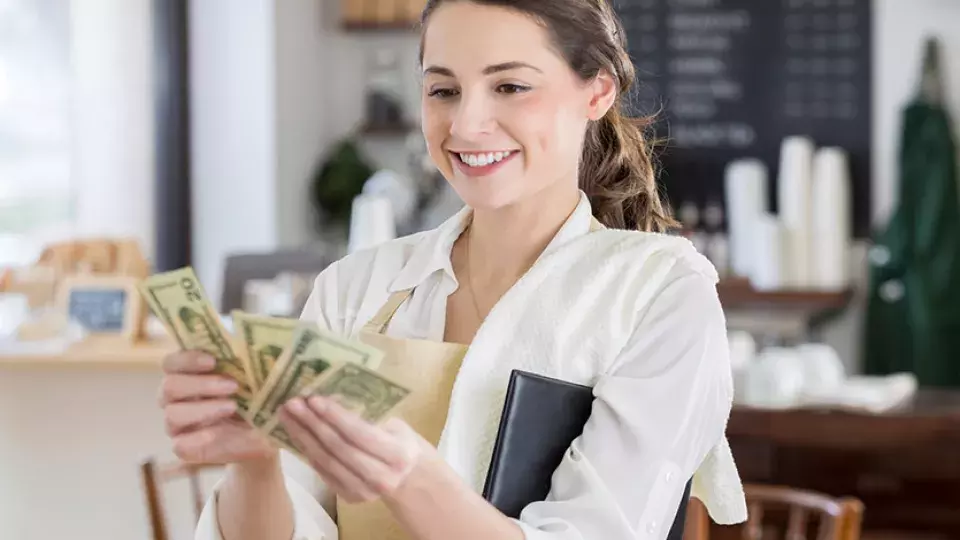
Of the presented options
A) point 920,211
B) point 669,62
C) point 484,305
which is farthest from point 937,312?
point 484,305

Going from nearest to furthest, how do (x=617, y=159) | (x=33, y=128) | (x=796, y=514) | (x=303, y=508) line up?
1. (x=303, y=508)
2. (x=617, y=159)
3. (x=796, y=514)
4. (x=33, y=128)

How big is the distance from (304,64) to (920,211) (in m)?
2.43

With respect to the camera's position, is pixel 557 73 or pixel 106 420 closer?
pixel 557 73

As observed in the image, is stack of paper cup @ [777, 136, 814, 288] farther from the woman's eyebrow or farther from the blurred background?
the woman's eyebrow

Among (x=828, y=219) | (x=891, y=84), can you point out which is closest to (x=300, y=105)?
(x=828, y=219)

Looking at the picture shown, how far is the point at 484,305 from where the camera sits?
4.36ft

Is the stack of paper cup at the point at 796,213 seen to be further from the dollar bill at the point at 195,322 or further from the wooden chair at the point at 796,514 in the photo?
the dollar bill at the point at 195,322

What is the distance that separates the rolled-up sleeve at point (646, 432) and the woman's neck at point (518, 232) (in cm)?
15

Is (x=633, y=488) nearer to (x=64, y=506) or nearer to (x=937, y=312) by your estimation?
(x=64, y=506)

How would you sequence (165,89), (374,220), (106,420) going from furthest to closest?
1. (165,89)
2. (374,220)
3. (106,420)

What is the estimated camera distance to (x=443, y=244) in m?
1.37

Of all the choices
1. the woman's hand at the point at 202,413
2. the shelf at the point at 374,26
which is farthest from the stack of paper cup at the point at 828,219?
the woman's hand at the point at 202,413

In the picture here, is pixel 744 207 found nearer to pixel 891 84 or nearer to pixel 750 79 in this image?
pixel 750 79

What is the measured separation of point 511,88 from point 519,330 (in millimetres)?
222
